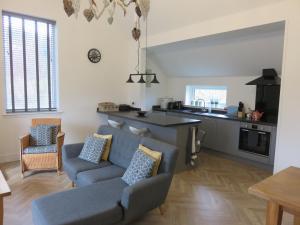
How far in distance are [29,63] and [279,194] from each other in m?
4.66

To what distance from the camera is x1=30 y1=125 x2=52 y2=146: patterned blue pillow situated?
13.3 ft

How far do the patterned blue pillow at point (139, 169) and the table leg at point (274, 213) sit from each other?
1.17m

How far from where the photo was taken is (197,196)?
3203 mm

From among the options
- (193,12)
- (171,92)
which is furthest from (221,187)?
(171,92)

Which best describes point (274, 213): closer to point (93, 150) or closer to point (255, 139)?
point (93, 150)

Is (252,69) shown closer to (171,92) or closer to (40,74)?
(171,92)

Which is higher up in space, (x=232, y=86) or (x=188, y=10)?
(x=188, y=10)

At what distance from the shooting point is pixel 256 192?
1564 mm

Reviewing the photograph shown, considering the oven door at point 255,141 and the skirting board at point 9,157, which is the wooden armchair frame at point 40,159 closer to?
the skirting board at point 9,157

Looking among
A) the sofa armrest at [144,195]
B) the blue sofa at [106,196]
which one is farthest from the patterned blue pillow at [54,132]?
the sofa armrest at [144,195]

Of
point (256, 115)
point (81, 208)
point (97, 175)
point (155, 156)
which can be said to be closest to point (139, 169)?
point (155, 156)

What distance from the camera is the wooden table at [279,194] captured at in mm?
1443

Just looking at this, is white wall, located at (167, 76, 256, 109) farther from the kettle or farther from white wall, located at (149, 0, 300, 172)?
white wall, located at (149, 0, 300, 172)

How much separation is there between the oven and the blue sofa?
2472mm
